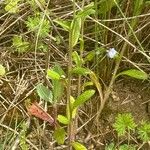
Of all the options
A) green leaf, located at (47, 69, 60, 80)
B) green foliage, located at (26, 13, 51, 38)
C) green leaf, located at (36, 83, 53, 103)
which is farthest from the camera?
green foliage, located at (26, 13, 51, 38)

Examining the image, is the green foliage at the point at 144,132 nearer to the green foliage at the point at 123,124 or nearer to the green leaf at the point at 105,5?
the green foliage at the point at 123,124

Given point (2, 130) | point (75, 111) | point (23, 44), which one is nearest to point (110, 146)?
point (75, 111)

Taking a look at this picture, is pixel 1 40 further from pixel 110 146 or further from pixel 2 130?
pixel 110 146

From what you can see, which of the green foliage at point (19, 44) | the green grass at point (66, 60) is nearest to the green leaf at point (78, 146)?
the green grass at point (66, 60)

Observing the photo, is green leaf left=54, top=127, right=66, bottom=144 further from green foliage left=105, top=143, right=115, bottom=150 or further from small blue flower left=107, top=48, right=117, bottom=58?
small blue flower left=107, top=48, right=117, bottom=58

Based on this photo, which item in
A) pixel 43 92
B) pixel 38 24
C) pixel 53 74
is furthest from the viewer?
pixel 38 24

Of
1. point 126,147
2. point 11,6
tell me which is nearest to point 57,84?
point 126,147

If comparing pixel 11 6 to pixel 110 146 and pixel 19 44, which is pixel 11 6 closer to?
pixel 19 44

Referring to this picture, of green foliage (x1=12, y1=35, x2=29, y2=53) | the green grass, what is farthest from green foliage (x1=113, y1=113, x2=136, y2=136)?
green foliage (x1=12, y1=35, x2=29, y2=53)

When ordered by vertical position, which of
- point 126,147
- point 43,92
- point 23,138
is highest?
point 43,92
